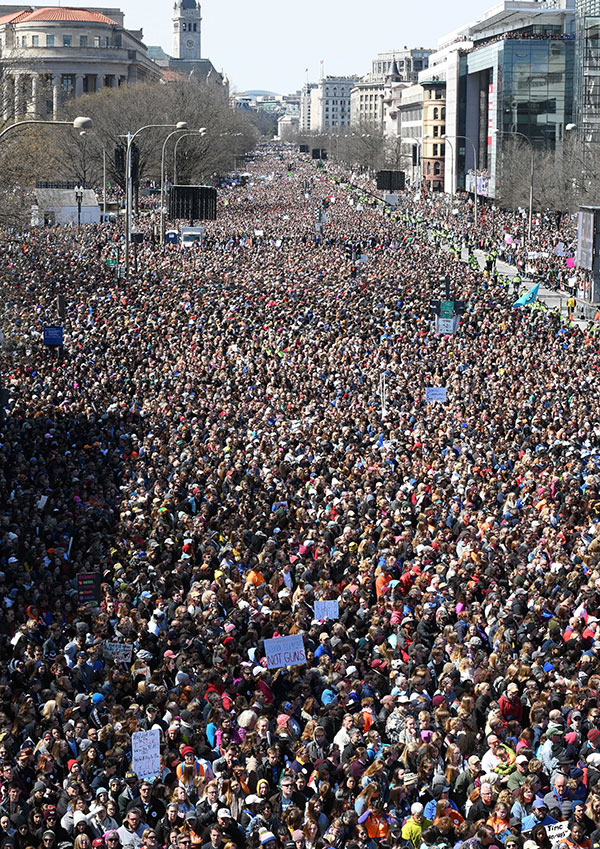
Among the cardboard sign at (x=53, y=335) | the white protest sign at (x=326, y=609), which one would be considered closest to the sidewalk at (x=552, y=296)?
the cardboard sign at (x=53, y=335)

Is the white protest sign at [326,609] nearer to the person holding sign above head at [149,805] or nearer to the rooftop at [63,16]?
the person holding sign above head at [149,805]

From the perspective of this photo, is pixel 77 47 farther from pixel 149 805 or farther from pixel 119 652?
pixel 149 805

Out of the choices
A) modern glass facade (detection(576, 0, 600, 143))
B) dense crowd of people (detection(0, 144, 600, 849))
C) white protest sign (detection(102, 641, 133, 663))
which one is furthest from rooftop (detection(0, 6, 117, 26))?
white protest sign (detection(102, 641, 133, 663))

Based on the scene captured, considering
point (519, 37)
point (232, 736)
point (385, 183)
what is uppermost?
point (519, 37)

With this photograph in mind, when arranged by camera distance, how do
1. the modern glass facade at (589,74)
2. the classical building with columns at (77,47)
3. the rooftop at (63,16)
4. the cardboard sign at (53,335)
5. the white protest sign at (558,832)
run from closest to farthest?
the white protest sign at (558,832) → the cardboard sign at (53,335) → the modern glass facade at (589,74) → the classical building with columns at (77,47) → the rooftop at (63,16)

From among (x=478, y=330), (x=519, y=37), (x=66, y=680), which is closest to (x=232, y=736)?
(x=66, y=680)

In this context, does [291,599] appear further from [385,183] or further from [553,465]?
[385,183]
